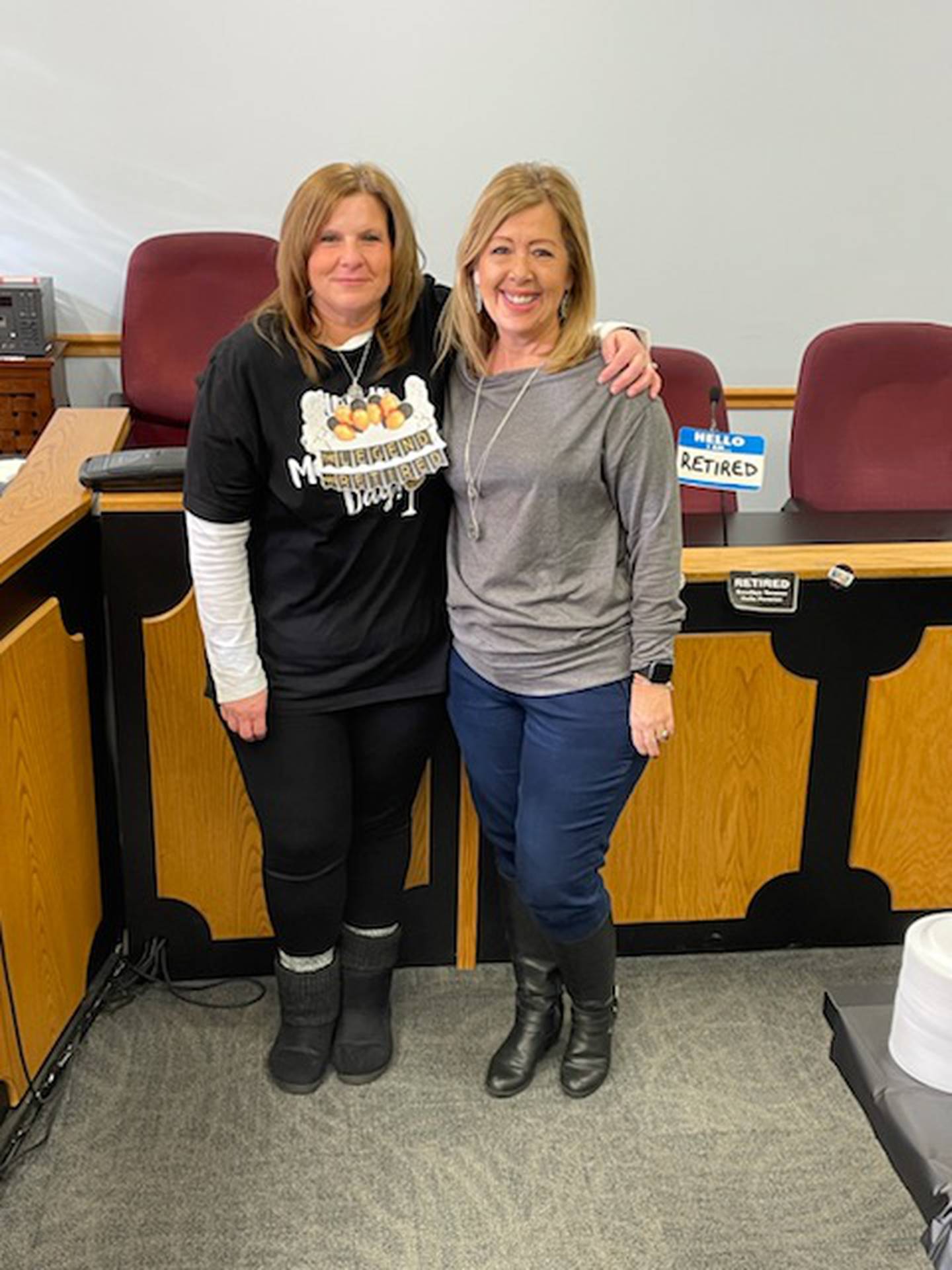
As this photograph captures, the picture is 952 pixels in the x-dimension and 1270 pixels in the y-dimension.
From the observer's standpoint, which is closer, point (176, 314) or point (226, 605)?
point (226, 605)

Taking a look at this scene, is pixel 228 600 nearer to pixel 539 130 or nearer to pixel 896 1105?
pixel 896 1105

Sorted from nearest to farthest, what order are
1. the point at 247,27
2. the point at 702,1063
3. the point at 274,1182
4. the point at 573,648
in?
the point at 573,648, the point at 274,1182, the point at 702,1063, the point at 247,27

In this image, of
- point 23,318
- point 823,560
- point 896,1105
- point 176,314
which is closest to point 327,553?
point 823,560

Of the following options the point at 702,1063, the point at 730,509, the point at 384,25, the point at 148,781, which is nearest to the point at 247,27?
the point at 384,25

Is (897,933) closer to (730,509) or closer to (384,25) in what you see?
(730,509)

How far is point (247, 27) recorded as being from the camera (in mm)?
3816

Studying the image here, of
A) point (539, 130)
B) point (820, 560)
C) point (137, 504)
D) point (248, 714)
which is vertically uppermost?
point (539, 130)

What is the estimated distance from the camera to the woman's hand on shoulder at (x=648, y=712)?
70.2 inches

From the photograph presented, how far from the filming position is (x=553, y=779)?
182 centimetres

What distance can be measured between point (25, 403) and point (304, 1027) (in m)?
2.40

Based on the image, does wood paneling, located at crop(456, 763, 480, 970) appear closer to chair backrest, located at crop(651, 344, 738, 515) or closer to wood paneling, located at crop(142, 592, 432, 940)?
wood paneling, located at crop(142, 592, 432, 940)

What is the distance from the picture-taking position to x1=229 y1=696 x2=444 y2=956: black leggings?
192 centimetres

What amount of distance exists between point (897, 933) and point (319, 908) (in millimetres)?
1113

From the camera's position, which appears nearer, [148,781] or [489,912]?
[148,781]
